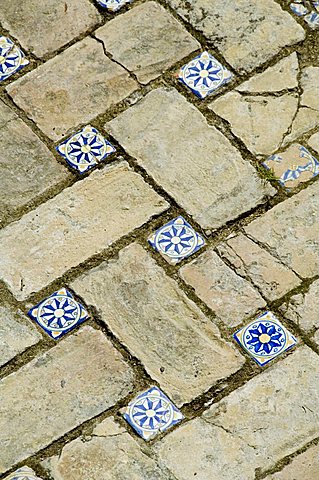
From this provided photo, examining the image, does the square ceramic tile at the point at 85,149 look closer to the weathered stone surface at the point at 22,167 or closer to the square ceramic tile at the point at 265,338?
the weathered stone surface at the point at 22,167

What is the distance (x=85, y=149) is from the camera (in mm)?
3260

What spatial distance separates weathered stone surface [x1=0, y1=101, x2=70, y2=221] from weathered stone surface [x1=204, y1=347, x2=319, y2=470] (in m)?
1.03

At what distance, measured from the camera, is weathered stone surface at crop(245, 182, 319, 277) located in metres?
3.07

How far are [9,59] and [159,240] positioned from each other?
3.26ft

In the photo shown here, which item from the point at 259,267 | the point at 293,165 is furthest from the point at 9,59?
the point at 259,267

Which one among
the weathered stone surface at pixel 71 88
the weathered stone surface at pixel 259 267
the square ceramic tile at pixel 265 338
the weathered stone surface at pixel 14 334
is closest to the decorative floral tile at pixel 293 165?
the weathered stone surface at pixel 259 267

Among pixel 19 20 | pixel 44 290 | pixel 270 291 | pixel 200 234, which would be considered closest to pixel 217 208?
pixel 200 234

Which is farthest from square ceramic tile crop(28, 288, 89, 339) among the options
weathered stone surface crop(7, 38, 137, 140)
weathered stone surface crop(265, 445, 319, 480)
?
weathered stone surface crop(265, 445, 319, 480)

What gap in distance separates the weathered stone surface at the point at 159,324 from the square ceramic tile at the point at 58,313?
0.16 feet

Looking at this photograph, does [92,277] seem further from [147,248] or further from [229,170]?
[229,170]

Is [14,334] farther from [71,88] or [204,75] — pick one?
[204,75]

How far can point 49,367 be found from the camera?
116 inches

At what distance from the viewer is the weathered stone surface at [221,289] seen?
9.88 ft

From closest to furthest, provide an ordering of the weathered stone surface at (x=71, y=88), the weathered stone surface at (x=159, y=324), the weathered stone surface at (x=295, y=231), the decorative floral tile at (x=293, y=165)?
the weathered stone surface at (x=159, y=324)
the weathered stone surface at (x=295, y=231)
the decorative floral tile at (x=293, y=165)
the weathered stone surface at (x=71, y=88)
